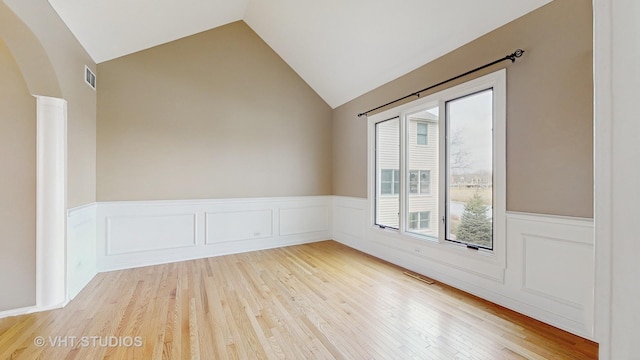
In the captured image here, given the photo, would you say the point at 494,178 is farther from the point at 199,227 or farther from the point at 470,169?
the point at 199,227

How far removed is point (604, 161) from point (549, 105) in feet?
8.70

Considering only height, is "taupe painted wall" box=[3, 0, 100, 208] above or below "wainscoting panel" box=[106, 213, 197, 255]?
above

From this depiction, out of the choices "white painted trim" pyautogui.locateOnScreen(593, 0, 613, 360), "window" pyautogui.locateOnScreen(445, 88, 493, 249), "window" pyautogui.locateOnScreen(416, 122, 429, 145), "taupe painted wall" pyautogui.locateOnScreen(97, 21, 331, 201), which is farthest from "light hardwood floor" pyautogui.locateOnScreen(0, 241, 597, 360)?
"white painted trim" pyautogui.locateOnScreen(593, 0, 613, 360)

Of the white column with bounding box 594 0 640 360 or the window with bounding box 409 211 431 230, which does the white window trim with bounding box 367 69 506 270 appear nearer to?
the window with bounding box 409 211 431 230

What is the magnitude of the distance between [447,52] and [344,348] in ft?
10.4

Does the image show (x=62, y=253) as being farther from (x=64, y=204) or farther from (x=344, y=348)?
(x=344, y=348)

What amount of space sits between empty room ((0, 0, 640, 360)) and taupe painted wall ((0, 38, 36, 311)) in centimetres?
1

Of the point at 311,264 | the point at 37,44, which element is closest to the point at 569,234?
the point at 311,264

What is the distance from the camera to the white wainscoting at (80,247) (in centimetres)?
286

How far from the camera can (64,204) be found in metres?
2.74

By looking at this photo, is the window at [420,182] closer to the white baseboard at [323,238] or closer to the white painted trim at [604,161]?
the white baseboard at [323,238]

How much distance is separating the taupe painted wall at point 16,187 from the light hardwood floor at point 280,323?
0.99ft

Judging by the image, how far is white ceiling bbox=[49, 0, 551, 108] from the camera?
279 centimetres

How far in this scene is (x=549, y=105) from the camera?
2.35 metres
